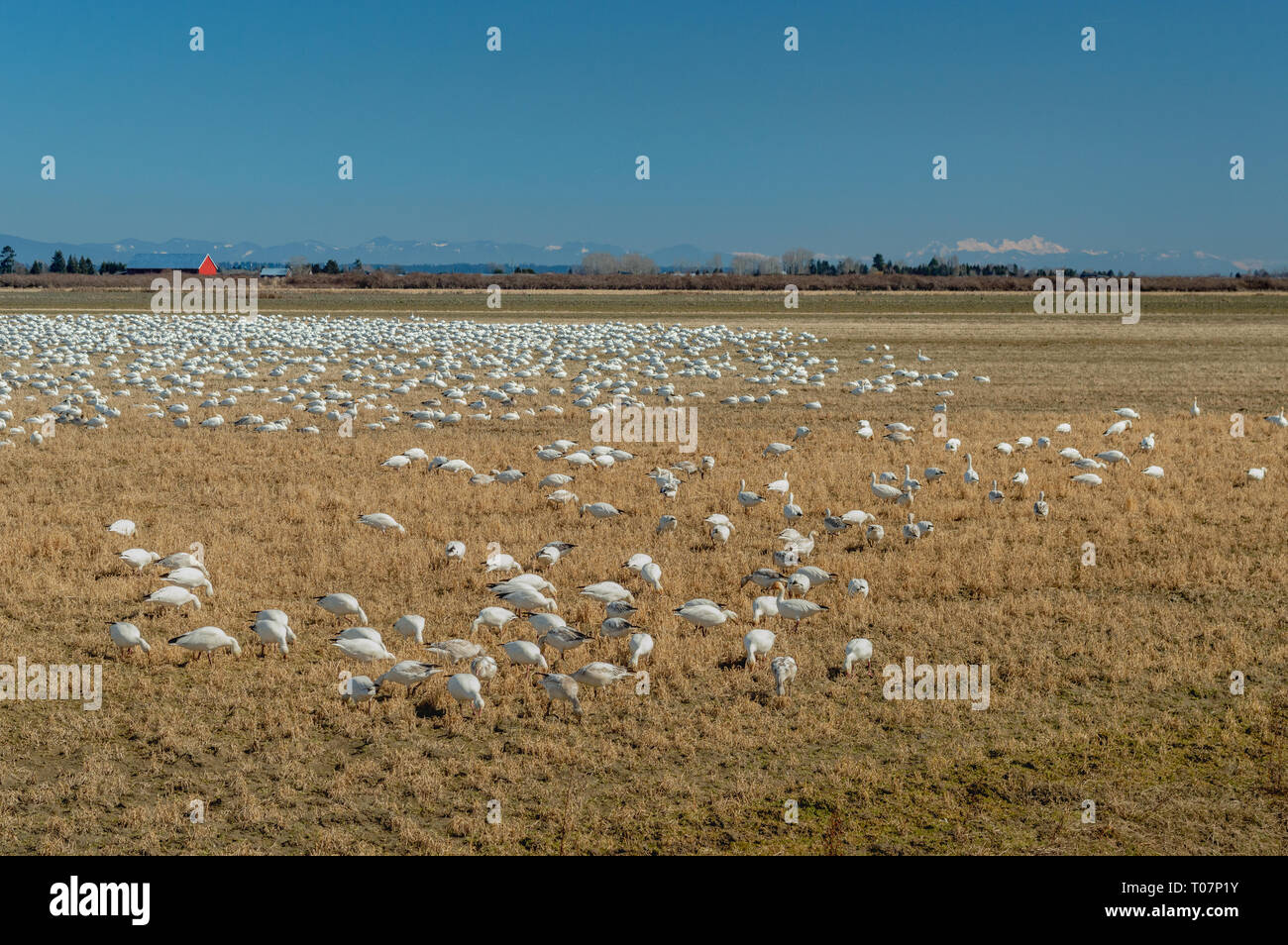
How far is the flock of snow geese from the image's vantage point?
9680mm

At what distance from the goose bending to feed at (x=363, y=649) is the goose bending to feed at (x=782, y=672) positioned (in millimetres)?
3585

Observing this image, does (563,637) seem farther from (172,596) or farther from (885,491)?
(885,491)

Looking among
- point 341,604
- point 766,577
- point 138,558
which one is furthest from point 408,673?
point 138,558

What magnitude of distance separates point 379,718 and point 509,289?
116 meters

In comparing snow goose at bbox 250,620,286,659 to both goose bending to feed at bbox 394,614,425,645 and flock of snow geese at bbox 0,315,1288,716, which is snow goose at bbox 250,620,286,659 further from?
goose bending to feed at bbox 394,614,425,645

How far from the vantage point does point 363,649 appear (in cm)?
925

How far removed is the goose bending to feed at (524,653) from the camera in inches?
367

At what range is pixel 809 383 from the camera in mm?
32500

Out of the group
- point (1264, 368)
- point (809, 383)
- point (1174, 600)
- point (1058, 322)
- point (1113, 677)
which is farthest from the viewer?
point (1058, 322)

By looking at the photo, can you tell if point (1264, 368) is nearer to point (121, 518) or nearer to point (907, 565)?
point (907, 565)

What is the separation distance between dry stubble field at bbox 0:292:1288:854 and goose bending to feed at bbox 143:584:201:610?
31 centimetres

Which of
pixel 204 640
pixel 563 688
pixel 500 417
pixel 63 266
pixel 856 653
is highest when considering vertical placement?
pixel 63 266

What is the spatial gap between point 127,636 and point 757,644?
6006 millimetres

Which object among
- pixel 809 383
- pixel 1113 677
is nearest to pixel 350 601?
pixel 1113 677
